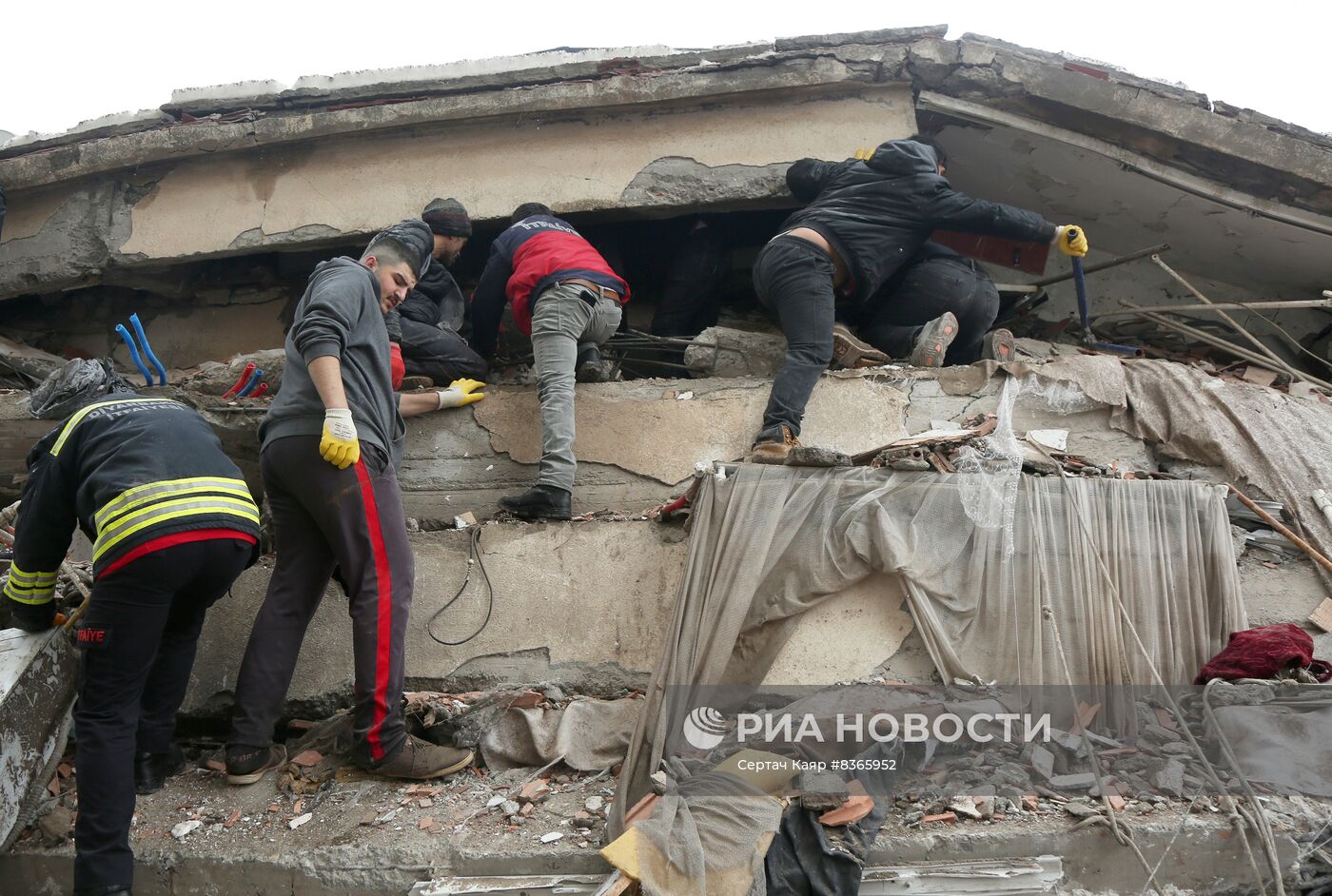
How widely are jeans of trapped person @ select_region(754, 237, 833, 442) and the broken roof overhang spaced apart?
4.17 feet

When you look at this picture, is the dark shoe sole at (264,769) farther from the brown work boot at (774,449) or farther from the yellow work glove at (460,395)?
the brown work boot at (774,449)

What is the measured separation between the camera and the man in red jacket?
4.16 meters

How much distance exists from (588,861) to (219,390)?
3350 millimetres

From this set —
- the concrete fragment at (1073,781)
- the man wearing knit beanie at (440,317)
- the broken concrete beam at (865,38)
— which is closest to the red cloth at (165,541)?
the man wearing knit beanie at (440,317)

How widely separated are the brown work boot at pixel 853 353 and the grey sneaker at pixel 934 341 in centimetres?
15

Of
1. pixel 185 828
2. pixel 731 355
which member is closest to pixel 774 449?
pixel 731 355

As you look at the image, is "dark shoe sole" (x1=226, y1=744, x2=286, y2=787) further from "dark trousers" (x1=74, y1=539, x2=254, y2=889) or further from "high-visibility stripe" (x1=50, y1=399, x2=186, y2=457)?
"high-visibility stripe" (x1=50, y1=399, x2=186, y2=457)

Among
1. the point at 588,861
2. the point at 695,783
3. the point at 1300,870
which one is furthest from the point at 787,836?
the point at 1300,870

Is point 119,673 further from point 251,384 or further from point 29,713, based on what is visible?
point 251,384

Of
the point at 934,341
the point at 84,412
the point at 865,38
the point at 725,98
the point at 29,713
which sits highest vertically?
the point at 865,38

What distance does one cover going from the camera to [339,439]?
3.14 m

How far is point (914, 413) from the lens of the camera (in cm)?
444
